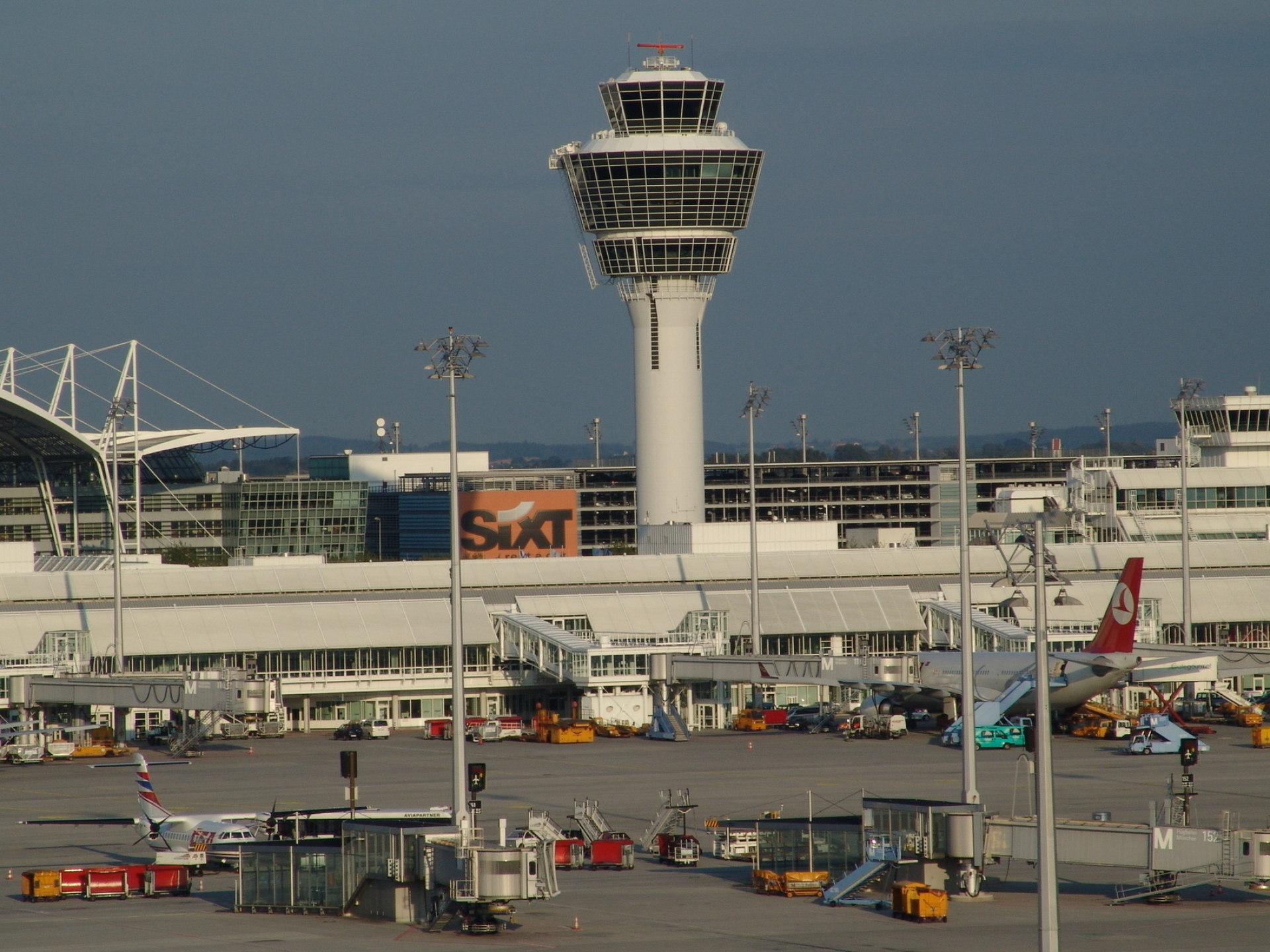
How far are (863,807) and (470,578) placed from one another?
63.2m

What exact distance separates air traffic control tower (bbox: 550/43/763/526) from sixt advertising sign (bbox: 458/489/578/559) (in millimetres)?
63964

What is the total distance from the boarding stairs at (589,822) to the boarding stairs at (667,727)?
3154 cm

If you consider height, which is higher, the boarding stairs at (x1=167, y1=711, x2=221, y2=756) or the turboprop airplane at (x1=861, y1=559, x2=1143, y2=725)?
the turboprop airplane at (x1=861, y1=559, x2=1143, y2=725)

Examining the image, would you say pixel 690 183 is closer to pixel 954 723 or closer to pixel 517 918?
pixel 954 723

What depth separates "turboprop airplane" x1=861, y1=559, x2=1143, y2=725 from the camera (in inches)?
2943

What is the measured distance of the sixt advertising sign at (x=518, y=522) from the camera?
19012 centimetres

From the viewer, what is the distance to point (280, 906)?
4009cm

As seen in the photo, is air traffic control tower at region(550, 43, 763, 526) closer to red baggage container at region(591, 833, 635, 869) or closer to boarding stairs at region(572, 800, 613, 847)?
boarding stairs at region(572, 800, 613, 847)

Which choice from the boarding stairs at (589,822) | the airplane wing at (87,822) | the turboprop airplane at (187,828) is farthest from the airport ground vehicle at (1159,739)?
the airplane wing at (87,822)

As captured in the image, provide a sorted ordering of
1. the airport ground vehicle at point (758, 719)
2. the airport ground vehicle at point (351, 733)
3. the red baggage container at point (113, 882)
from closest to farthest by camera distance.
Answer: the red baggage container at point (113, 882) < the airport ground vehicle at point (351, 733) < the airport ground vehicle at point (758, 719)

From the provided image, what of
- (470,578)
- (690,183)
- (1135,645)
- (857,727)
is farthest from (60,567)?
(1135,645)

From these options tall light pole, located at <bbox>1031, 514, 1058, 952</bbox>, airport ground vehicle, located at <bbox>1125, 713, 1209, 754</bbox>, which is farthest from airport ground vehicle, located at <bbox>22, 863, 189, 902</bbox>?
airport ground vehicle, located at <bbox>1125, 713, 1209, 754</bbox>

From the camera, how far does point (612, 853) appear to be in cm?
4581

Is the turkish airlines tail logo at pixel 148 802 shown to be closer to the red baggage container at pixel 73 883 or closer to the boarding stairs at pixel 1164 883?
the red baggage container at pixel 73 883
